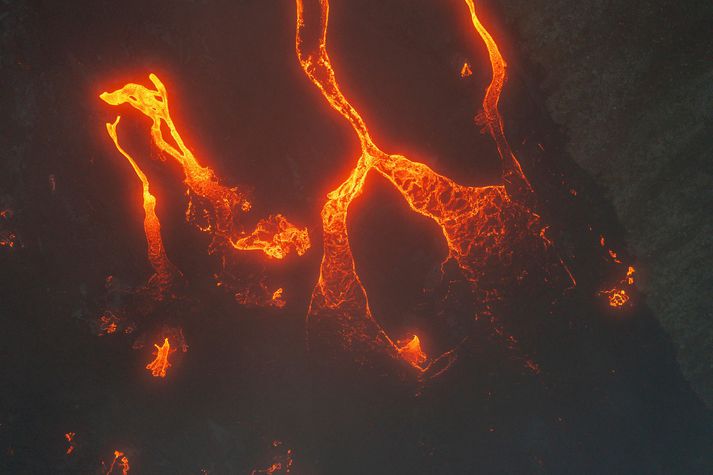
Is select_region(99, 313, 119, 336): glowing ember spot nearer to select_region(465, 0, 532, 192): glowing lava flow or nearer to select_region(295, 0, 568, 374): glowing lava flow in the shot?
select_region(295, 0, 568, 374): glowing lava flow

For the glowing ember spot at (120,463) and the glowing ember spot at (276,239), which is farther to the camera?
the glowing ember spot at (120,463)


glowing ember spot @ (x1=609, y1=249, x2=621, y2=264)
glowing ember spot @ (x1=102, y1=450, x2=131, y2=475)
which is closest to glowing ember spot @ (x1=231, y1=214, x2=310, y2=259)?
glowing ember spot @ (x1=102, y1=450, x2=131, y2=475)

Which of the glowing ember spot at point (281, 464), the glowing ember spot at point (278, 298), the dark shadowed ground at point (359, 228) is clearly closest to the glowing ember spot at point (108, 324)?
the dark shadowed ground at point (359, 228)

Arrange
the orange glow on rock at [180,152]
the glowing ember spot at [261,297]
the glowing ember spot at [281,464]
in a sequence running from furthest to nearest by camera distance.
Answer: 1. the glowing ember spot at [281,464]
2. the glowing ember spot at [261,297]
3. the orange glow on rock at [180,152]

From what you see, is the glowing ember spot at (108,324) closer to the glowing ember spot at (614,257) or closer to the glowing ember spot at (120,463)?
the glowing ember spot at (120,463)

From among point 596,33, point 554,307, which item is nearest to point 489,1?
point 596,33

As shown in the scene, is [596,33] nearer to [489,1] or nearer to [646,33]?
[646,33]

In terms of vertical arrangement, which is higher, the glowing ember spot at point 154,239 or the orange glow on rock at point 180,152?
the orange glow on rock at point 180,152

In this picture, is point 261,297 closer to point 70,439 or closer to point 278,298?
point 278,298
